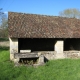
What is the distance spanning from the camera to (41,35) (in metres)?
13.6

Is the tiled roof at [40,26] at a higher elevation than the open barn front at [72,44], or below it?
higher

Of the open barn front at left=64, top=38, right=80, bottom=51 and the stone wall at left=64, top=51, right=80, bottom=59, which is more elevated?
the open barn front at left=64, top=38, right=80, bottom=51

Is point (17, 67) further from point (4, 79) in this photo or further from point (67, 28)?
point (67, 28)

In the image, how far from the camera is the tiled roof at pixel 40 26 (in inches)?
531

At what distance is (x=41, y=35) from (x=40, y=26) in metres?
1.44

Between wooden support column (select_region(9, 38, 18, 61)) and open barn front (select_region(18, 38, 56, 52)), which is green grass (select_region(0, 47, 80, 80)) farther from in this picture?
open barn front (select_region(18, 38, 56, 52))

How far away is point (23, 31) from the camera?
1359 centimetres

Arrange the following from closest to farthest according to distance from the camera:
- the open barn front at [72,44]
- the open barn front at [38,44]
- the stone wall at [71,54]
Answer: the stone wall at [71,54]
the open barn front at [38,44]
the open barn front at [72,44]

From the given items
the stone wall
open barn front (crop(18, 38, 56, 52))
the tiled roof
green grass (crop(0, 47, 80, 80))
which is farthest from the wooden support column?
the stone wall

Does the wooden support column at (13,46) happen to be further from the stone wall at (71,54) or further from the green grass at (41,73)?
the stone wall at (71,54)

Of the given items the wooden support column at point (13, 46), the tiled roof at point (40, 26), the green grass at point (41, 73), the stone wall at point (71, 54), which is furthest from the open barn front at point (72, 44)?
the wooden support column at point (13, 46)

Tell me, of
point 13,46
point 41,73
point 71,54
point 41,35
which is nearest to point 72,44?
point 71,54

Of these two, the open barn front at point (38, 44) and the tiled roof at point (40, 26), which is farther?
the open barn front at point (38, 44)

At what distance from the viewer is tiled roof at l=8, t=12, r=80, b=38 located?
531 inches
